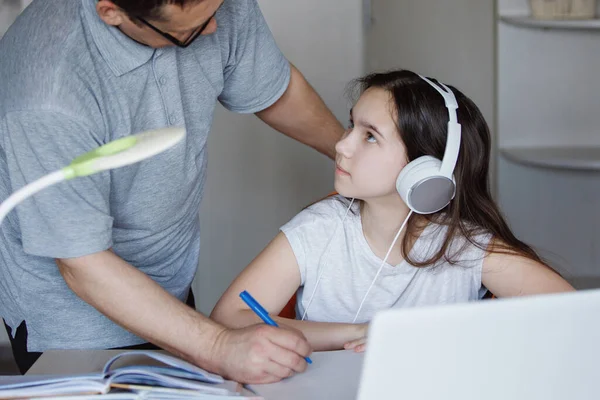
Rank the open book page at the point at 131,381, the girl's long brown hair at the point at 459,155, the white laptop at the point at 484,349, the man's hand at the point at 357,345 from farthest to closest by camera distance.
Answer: the girl's long brown hair at the point at 459,155
the man's hand at the point at 357,345
the open book page at the point at 131,381
the white laptop at the point at 484,349

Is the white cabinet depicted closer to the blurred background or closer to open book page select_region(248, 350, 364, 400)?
the blurred background

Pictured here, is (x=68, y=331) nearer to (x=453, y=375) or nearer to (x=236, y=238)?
(x=453, y=375)

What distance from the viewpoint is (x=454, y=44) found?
9.57 feet

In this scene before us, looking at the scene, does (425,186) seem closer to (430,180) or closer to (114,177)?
(430,180)

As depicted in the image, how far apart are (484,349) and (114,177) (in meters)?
0.83

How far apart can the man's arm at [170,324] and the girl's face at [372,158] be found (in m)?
0.47

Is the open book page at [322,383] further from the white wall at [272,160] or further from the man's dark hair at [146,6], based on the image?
the white wall at [272,160]

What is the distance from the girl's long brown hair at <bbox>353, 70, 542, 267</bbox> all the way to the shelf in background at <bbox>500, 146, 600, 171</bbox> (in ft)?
3.84

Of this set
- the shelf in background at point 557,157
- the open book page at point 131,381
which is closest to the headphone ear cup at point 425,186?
the open book page at point 131,381

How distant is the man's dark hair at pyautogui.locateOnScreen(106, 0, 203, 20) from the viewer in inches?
46.5

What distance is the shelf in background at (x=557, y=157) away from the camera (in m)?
2.75

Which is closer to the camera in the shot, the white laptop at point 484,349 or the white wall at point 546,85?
the white laptop at point 484,349

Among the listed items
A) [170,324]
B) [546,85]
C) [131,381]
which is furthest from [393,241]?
[546,85]

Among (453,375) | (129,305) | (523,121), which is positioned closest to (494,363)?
(453,375)
